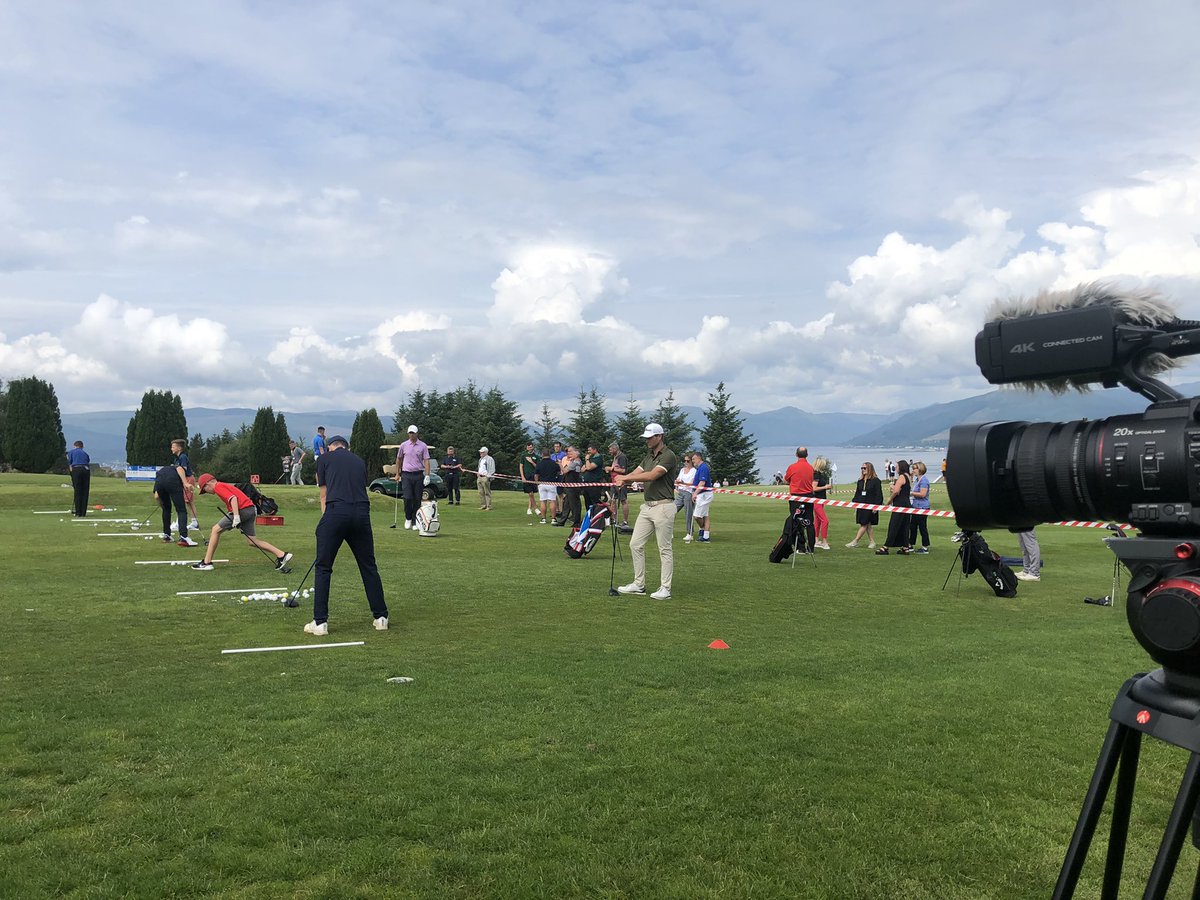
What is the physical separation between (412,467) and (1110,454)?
56.5 feet

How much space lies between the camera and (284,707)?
19.4ft

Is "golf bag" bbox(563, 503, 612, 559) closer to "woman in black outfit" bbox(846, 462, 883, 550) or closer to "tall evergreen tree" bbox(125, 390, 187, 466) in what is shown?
"woman in black outfit" bbox(846, 462, 883, 550)

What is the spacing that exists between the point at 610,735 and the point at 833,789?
4.46 feet

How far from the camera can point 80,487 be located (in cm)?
2275

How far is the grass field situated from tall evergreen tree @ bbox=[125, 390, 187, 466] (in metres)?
50.0

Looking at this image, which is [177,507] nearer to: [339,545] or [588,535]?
[588,535]

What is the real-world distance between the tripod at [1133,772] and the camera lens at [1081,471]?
47 centimetres

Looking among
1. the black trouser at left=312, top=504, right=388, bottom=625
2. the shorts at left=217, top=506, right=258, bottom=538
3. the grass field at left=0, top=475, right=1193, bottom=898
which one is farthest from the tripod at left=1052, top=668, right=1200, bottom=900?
the shorts at left=217, top=506, right=258, bottom=538

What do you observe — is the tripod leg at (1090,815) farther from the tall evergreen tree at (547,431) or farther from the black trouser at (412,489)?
the tall evergreen tree at (547,431)

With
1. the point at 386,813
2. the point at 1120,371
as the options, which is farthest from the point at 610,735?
the point at 1120,371

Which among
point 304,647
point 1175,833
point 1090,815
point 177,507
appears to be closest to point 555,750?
point 1090,815

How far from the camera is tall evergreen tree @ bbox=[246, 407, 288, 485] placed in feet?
183

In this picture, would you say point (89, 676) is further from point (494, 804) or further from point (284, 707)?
point (494, 804)

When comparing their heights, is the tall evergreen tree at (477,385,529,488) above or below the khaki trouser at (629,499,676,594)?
above
